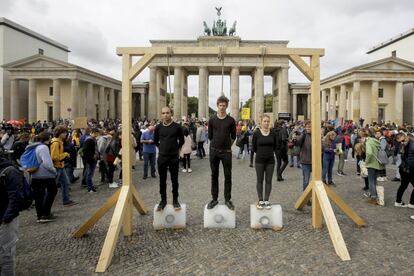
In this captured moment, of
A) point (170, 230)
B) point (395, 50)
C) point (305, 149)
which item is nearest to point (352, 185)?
point (305, 149)

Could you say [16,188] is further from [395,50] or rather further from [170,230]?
[395,50]

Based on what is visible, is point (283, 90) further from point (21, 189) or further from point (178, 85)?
point (21, 189)

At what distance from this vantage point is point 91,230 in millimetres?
6363

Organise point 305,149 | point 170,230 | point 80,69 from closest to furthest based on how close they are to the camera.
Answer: point 170,230, point 305,149, point 80,69

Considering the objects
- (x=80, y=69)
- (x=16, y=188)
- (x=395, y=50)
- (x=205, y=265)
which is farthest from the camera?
(x=395, y=50)

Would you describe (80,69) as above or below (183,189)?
above

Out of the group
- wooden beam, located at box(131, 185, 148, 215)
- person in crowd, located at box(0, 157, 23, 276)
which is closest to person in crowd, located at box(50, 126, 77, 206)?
wooden beam, located at box(131, 185, 148, 215)

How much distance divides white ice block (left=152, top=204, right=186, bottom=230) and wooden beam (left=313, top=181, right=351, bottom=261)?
2.65 metres

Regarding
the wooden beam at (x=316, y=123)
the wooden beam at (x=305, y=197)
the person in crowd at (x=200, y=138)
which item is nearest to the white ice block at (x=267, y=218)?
the wooden beam at (x=305, y=197)

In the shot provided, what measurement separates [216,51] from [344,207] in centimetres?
399

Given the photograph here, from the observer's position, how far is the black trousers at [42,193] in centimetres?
705

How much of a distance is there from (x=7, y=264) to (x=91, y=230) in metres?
2.50

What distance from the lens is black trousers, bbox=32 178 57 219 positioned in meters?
7.05

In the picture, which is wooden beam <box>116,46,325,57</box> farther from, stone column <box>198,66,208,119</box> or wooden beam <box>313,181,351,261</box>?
stone column <box>198,66,208,119</box>
